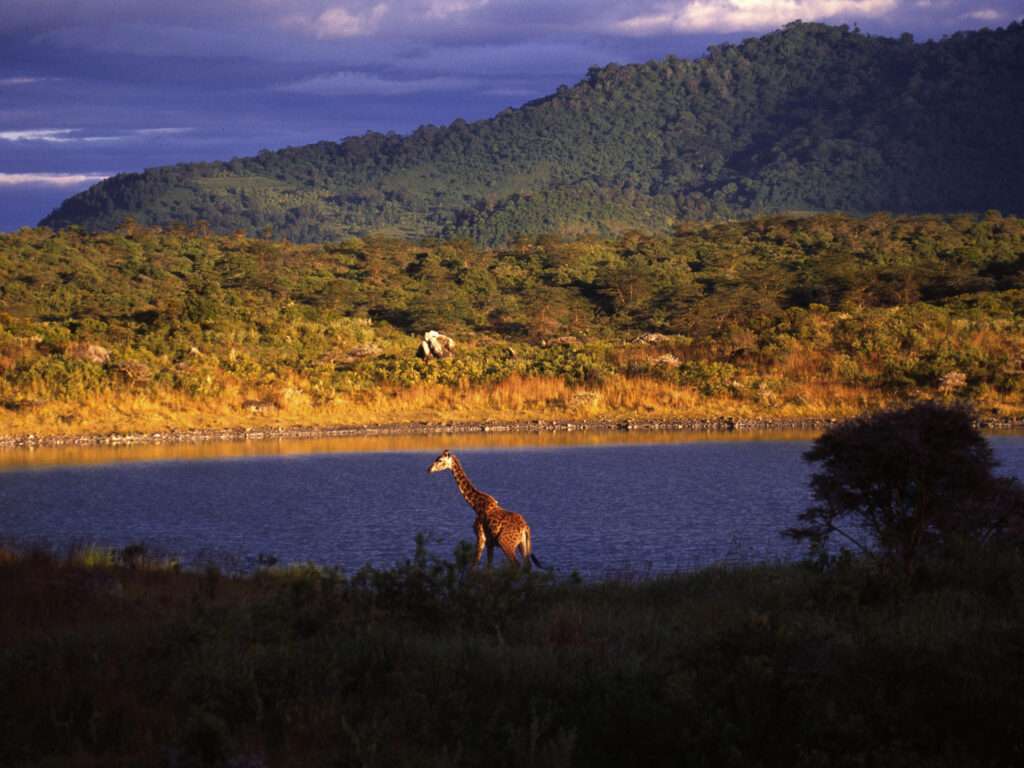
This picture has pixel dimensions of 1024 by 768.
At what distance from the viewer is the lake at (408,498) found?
16.5m

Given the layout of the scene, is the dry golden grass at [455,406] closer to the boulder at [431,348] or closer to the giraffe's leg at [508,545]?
the boulder at [431,348]

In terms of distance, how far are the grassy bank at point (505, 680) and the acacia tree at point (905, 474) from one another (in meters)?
1.14

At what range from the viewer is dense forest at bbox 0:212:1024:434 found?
3712 cm

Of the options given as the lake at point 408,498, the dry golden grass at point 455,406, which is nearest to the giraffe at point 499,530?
the lake at point 408,498

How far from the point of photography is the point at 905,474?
1118cm

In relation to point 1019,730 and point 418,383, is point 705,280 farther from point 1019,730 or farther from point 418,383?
point 1019,730

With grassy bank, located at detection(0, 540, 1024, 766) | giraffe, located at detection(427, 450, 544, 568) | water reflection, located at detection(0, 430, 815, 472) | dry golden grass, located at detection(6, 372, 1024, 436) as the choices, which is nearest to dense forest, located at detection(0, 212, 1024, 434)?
dry golden grass, located at detection(6, 372, 1024, 436)

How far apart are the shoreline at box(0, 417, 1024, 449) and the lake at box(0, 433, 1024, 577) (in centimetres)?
200

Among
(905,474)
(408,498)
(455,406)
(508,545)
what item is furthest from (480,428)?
(905,474)

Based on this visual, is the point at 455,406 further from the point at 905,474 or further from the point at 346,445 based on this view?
the point at 905,474

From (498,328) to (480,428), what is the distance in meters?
22.8

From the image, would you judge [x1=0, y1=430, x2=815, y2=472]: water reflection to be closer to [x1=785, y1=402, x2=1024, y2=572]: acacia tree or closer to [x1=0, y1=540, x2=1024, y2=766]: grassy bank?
[x1=785, y1=402, x2=1024, y2=572]: acacia tree

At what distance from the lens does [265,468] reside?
26.7m

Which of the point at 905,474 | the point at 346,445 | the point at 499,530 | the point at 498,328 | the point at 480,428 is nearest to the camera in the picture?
the point at 905,474
